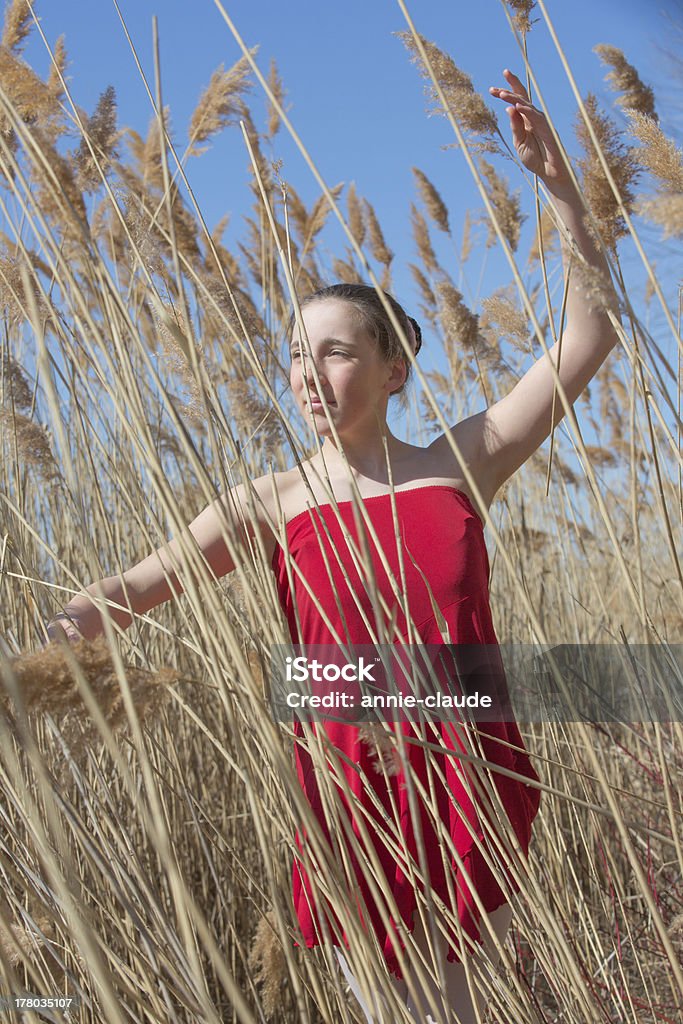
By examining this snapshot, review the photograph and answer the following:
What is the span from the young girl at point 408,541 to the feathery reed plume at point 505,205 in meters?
0.75

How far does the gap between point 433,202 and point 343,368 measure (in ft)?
5.45

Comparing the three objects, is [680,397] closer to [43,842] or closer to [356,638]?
[356,638]

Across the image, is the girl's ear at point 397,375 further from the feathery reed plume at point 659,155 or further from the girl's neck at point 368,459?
the feathery reed plume at point 659,155

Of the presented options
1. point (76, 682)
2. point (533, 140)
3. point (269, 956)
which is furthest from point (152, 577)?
point (533, 140)

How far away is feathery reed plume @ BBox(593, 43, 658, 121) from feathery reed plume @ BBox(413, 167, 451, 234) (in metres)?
Result: 1.60

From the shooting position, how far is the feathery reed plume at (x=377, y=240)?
2.88m

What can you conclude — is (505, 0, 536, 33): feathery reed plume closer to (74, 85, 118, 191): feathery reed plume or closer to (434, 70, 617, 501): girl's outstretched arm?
(434, 70, 617, 501): girl's outstretched arm

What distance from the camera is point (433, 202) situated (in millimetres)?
2586

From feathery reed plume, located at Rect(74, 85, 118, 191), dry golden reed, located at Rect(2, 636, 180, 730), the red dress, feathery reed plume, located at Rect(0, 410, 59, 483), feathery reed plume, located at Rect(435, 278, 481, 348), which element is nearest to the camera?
dry golden reed, located at Rect(2, 636, 180, 730)

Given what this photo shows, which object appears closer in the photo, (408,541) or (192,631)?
(192,631)

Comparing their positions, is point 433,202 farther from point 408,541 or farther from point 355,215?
point 408,541

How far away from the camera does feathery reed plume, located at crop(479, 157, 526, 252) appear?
186 cm

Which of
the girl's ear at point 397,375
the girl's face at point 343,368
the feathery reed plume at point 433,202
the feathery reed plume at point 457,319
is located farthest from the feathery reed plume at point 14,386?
the feathery reed plume at point 433,202

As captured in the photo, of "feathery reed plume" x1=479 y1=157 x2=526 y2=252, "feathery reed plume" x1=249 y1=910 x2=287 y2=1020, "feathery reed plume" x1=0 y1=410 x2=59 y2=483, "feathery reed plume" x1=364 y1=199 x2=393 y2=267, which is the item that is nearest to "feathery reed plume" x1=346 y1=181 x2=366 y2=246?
"feathery reed plume" x1=364 y1=199 x2=393 y2=267
